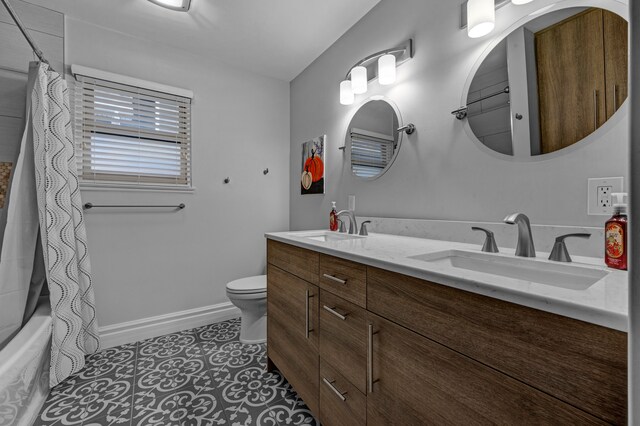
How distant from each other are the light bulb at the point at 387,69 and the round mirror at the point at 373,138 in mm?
132

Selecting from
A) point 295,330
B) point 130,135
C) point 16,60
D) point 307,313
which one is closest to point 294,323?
point 295,330

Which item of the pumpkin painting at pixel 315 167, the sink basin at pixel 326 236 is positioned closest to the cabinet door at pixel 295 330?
the sink basin at pixel 326 236

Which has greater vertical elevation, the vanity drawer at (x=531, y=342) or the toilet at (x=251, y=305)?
the vanity drawer at (x=531, y=342)

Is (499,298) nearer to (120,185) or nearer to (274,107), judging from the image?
(120,185)

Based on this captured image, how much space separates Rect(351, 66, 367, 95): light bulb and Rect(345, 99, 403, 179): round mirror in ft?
0.33

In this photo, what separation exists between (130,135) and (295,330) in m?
1.94

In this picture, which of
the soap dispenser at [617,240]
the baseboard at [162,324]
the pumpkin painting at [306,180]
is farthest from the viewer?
the pumpkin painting at [306,180]

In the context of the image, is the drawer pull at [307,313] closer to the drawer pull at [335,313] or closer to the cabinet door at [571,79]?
the drawer pull at [335,313]

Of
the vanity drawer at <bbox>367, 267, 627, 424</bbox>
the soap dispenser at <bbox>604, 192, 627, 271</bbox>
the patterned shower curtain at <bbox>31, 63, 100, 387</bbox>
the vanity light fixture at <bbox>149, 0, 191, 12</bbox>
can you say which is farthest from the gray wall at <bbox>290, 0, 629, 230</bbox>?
the patterned shower curtain at <bbox>31, 63, 100, 387</bbox>

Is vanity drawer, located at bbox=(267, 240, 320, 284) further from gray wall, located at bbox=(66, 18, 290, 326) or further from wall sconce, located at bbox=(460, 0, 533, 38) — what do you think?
wall sconce, located at bbox=(460, 0, 533, 38)

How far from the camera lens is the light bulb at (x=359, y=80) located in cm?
181

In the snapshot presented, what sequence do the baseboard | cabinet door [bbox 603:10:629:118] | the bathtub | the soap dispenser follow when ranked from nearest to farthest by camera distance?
the soap dispenser, cabinet door [bbox 603:10:629:118], the bathtub, the baseboard

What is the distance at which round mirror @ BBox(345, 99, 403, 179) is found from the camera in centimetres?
169

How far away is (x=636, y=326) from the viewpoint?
0.98 ft
